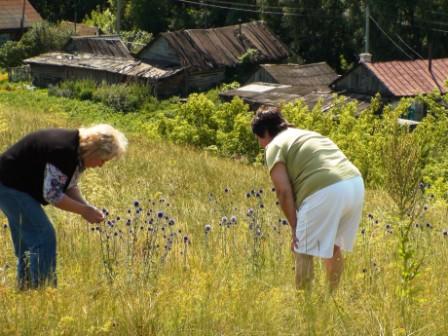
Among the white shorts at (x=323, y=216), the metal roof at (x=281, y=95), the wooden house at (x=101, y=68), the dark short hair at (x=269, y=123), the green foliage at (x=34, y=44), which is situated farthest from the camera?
the green foliage at (x=34, y=44)

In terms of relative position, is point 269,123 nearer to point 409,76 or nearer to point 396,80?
point 396,80

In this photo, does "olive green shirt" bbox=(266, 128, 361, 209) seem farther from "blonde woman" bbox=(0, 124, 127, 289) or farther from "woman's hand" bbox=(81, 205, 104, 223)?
"woman's hand" bbox=(81, 205, 104, 223)

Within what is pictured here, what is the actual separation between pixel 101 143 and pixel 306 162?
3.91ft

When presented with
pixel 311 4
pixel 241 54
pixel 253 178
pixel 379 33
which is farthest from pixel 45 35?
pixel 253 178

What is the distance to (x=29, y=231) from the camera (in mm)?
4812

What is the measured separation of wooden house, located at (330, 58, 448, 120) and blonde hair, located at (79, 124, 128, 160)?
2736cm

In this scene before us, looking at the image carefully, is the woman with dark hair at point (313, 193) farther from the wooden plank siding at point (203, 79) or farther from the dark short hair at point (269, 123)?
the wooden plank siding at point (203, 79)

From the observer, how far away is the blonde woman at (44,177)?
15.5ft

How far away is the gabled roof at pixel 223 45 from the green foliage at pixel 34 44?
8.54m

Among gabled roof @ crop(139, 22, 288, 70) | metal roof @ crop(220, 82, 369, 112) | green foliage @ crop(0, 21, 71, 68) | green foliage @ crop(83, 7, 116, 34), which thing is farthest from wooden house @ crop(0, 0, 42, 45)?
metal roof @ crop(220, 82, 369, 112)

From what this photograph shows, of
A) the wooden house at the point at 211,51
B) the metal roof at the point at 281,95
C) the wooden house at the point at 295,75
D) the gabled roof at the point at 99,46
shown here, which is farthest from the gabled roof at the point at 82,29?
the metal roof at the point at 281,95

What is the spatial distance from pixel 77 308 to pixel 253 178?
319 inches

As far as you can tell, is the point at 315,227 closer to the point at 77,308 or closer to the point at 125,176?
the point at 77,308

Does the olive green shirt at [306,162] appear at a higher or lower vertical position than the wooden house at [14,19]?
higher
